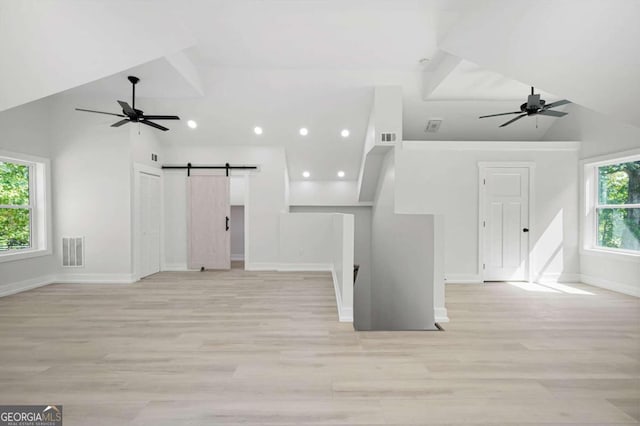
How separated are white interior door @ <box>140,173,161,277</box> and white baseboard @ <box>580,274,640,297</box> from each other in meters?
8.30

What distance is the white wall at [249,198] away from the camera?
7125 mm

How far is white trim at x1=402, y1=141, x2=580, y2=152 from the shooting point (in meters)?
Result: 5.96

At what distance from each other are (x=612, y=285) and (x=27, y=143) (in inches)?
391

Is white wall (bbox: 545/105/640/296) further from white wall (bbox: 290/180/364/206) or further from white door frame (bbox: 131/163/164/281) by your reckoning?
white door frame (bbox: 131/163/164/281)

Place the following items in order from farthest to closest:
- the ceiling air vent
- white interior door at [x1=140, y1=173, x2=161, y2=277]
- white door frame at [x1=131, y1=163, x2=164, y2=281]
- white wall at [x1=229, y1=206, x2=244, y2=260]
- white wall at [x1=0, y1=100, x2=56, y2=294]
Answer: white wall at [x1=229, y1=206, x2=244, y2=260]
the ceiling air vent
white interior door at [x1=140, y1=173, x2=161, y2=277]
white door frame at [x1=131, y1=163, x2=164, y2=281]
white wall at [x1=0, y1=100, x2=56, y2=294]

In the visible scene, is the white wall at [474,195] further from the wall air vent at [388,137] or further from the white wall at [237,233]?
the white wall at [237,233]

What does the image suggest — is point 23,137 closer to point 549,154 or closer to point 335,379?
point 335,379

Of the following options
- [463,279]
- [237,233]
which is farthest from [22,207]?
[463,279]

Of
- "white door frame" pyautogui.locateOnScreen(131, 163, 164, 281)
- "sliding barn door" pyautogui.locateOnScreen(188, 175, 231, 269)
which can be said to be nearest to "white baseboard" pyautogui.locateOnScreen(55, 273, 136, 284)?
"white door frame" pyautogui.locateOnScreen(131, 163, 164, 281)

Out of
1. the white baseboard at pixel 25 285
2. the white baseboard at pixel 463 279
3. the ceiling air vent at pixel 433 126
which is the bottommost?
the white baseboard at pixel 463 279

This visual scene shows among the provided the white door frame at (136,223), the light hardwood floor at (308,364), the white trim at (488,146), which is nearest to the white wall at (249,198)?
the white door frame at (136,223)

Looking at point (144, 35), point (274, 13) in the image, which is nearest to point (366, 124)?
point (274, 13)

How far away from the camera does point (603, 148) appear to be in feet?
18.1

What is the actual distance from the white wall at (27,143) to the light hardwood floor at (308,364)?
74cm
